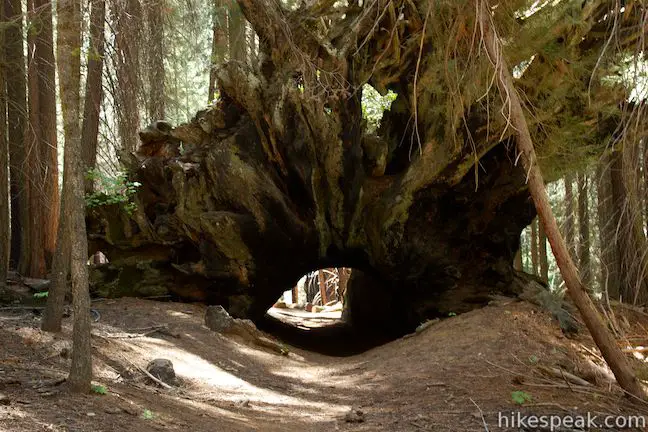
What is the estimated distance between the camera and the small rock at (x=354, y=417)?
5200mm

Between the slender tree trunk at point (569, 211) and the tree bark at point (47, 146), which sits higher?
the tree bark at point (47, 146)

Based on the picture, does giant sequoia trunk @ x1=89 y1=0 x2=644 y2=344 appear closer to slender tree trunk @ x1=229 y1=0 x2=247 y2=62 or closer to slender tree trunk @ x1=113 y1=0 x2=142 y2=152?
slender tree trunk @ x1=113 y1=0 x2=142 y2=152

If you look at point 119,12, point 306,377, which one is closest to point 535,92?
point 306,377

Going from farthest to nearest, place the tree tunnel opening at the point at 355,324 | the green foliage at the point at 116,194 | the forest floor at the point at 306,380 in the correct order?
1. the tree tunnel opening at the point at 355,324
2. the green foliage at the point at 116,194
3. the forest floor at the point at 306,380

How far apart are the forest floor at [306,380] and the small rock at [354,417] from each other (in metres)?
A: 0.01

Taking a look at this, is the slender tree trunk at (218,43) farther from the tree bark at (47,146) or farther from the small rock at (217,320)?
the small rock at (217,320)

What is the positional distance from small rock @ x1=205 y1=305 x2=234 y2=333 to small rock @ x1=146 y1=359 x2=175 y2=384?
303 centimetres

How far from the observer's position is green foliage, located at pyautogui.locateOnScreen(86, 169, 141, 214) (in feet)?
32.2

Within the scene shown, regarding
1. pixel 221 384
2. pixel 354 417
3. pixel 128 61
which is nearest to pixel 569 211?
pixel 354 417

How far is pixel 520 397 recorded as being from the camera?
5270 mm

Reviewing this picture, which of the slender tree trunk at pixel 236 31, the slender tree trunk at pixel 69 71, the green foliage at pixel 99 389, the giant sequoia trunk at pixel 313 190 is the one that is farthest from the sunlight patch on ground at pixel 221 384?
the slender tree trunk at pixel 236 31

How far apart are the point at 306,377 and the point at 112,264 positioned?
4.99 meters

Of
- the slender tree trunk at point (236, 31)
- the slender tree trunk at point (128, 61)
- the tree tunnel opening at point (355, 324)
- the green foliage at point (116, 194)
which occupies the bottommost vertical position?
the tree tunnel opening at point (355, 324)

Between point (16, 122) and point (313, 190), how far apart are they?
5680mm
